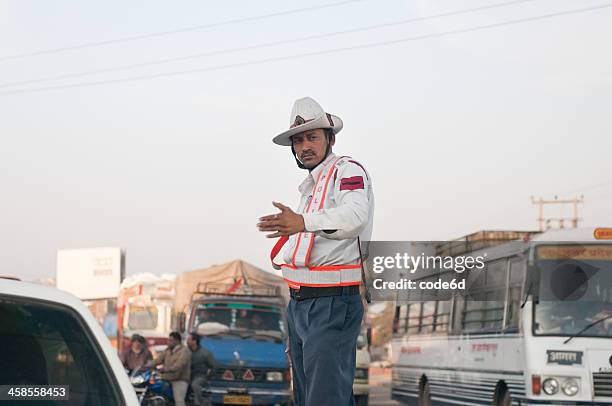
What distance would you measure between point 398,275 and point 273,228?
1490 cm

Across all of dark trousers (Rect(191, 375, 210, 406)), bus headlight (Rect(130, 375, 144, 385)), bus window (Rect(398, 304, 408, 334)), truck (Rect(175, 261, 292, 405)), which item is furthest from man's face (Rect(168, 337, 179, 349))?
bus window (Rect(398, 304, 408, 334))

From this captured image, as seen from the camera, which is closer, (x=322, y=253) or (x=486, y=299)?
(x=322, y=253)

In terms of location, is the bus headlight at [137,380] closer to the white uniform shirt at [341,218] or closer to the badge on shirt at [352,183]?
the white uniform shirt at [341,218]

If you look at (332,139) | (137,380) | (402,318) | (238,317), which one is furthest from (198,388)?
(332,139)

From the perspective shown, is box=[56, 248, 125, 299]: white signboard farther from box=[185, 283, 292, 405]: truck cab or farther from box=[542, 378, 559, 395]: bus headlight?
box=[542, 378, 559, 395]: bus headlight

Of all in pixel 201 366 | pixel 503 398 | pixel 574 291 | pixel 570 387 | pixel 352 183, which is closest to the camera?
pixel 352 183

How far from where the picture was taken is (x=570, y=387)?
13.8 metres

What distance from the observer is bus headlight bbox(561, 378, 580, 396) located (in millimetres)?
13781

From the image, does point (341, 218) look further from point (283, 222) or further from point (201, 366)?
point (201, 366)

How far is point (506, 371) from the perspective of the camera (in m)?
15.2

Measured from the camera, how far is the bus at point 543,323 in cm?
1390

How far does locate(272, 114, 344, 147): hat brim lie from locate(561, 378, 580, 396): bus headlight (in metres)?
9.22

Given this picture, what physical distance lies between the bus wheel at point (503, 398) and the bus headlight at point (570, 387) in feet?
4.00

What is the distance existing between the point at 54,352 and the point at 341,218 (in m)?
1.44
